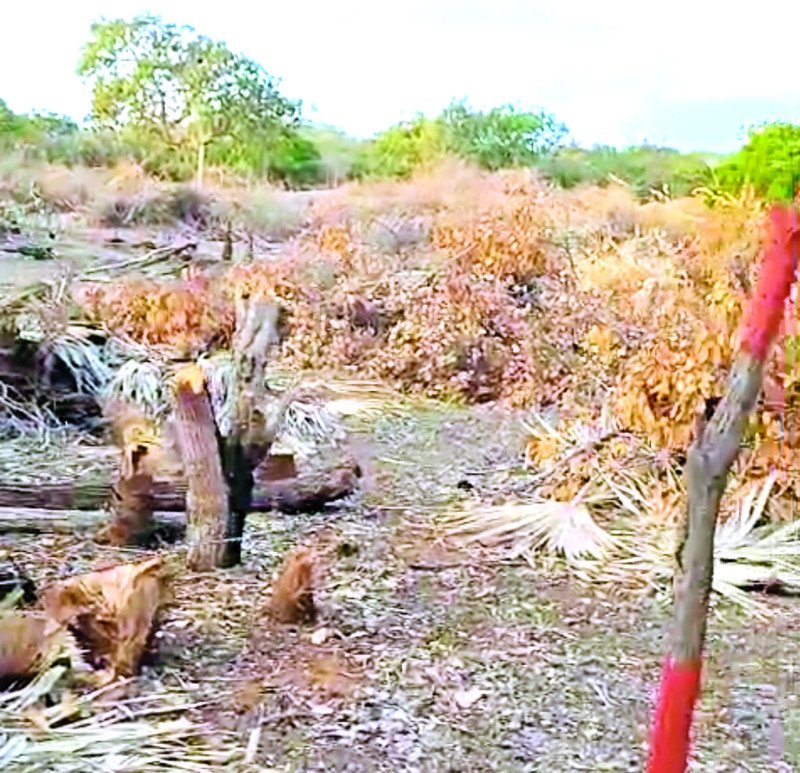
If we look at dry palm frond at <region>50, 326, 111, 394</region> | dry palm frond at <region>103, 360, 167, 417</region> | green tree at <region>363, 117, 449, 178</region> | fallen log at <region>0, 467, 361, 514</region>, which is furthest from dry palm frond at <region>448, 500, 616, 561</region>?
green tree at <region>363, 117, 449, 178</region>

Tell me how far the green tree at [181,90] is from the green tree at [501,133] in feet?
2.60

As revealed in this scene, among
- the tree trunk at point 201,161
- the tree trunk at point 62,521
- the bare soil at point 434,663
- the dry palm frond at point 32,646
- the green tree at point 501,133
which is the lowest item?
the bare soil at point 434,663

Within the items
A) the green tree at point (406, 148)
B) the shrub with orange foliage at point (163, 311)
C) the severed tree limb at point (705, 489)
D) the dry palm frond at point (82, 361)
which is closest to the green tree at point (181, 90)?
the green tree at point (406, 148)

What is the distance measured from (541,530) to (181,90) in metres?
4.47

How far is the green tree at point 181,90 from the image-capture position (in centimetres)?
625

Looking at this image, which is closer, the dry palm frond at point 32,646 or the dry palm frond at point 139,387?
the dry palm frond at point 32,646

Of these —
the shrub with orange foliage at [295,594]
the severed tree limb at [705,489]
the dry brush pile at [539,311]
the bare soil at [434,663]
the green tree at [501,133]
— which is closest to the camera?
the severed tree limb at [705,489]

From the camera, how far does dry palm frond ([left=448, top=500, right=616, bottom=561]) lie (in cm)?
241

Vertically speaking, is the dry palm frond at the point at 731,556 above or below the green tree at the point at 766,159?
below

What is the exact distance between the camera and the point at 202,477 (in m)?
2.20

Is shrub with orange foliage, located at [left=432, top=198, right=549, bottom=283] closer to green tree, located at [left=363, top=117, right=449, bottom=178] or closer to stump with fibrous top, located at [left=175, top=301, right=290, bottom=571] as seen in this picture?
green tree, located at [left=363, top=117, right=449, bottom=178]

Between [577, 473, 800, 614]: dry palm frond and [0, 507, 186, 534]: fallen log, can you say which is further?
[0, 507, 186, 534]: fallen log

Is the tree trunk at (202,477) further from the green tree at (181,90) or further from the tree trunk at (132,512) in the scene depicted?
the green tree at (181,90)

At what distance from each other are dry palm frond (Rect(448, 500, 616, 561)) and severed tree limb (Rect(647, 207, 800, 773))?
1.72 m
